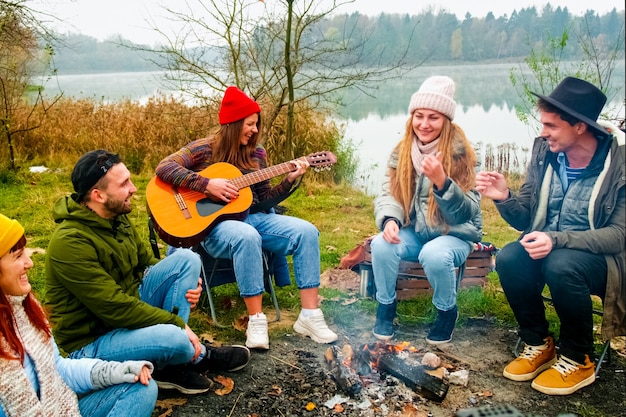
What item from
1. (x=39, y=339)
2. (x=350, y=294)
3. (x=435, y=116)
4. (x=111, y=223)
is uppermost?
(x=435, y=116)

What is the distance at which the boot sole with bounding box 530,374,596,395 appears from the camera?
2.84 meters

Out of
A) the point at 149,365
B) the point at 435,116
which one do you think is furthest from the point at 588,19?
the point at 149,365

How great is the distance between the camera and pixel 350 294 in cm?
434

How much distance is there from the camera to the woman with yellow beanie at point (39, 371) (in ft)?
6.24

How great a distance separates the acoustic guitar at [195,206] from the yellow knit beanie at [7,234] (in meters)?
1.46

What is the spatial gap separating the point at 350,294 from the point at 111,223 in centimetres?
223

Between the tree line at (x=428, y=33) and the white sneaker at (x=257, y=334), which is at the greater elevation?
the tree line at (x=428, y=33)

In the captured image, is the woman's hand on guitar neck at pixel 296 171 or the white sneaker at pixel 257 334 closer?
the white sneaker at pixel 257 334

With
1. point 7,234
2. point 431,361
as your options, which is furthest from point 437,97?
point 7,234

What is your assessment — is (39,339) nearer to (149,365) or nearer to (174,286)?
(149,365)

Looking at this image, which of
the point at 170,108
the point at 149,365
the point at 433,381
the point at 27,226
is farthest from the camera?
the point at 170,108

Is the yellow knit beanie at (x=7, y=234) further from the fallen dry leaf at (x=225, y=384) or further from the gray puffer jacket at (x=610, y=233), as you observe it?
the gray puffer jacket at (x=610, y=233)

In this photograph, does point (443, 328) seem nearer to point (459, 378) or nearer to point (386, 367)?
point (459, 378)

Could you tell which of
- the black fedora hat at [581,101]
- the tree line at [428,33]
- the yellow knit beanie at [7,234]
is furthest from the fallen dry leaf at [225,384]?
the tree line at [428,33]
